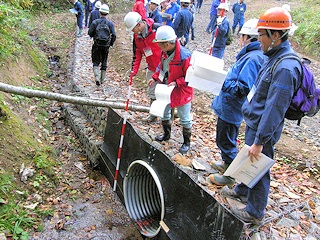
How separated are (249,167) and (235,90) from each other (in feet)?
3.54

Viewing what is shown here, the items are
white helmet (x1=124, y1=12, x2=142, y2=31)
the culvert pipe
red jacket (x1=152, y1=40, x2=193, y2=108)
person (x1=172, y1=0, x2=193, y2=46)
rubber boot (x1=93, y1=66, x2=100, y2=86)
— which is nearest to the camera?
red jacket (x1=152, y1=40, x2=193, y2=108)

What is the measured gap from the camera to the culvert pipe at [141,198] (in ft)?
17.7

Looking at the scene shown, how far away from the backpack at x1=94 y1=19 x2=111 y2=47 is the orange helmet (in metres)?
5.88

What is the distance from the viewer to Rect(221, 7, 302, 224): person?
8.60 feet

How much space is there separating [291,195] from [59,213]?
14.3 ft

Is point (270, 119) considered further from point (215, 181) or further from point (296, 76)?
point (215, 181)

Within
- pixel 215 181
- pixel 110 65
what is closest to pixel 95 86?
pixel 110 65

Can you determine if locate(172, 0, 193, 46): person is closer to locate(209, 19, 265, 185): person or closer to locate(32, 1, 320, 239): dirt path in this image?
locate(32, 1, 320, 239): dirt path

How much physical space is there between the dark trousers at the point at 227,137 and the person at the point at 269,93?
722 millimetres

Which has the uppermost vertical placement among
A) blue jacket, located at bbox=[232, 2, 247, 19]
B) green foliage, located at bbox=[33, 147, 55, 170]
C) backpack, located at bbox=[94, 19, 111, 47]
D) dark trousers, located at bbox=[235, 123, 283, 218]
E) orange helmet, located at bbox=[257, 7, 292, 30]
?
blue jacket, located at bbox=[232, 2, 247, 19]

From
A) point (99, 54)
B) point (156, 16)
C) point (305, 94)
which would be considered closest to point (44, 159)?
point (99, 54)

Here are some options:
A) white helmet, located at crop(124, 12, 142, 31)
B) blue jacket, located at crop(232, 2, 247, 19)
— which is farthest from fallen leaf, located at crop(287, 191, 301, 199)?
blue jacket, located at crop(232, 2, 247, 19)

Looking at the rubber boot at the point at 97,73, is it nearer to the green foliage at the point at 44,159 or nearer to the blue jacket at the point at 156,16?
the blue jacket at the point at 156,16

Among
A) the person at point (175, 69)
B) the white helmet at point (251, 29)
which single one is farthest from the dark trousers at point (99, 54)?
the white helmet at point (251, 29)
